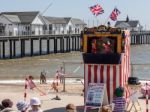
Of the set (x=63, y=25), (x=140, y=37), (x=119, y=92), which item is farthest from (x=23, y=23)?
(x=119, y=92)

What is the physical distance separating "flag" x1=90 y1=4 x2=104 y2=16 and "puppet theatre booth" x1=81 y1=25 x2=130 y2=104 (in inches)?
17.4

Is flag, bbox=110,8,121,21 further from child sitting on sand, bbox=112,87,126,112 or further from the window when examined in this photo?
child sitting on sand, bbox=112,87,126,112

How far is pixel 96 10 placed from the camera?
14500mm

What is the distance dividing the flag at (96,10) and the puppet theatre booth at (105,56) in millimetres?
443

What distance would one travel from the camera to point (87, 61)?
566 inches

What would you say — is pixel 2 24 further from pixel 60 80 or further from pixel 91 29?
pixel 91 29

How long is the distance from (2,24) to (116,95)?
208ft

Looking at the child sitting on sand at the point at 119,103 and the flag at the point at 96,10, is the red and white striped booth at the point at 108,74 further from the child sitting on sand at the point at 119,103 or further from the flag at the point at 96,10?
the child sitting on sand at the point at 119,103

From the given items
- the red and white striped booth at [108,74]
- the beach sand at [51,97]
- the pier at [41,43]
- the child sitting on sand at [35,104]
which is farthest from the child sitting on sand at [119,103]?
the pier at [41,43]

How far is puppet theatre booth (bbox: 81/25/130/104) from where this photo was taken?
46.2 feet

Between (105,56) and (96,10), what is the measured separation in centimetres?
142

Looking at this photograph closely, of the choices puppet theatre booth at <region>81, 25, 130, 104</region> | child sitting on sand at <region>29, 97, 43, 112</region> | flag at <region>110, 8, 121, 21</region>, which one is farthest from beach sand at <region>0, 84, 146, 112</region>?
child sitting on sand at <region>29, 97, 43, 112</region>

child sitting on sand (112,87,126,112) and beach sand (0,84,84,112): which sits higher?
child sitting on sand (112,87,126,112)

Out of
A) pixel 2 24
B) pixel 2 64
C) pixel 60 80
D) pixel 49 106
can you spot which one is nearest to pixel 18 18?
pixel 2 24
